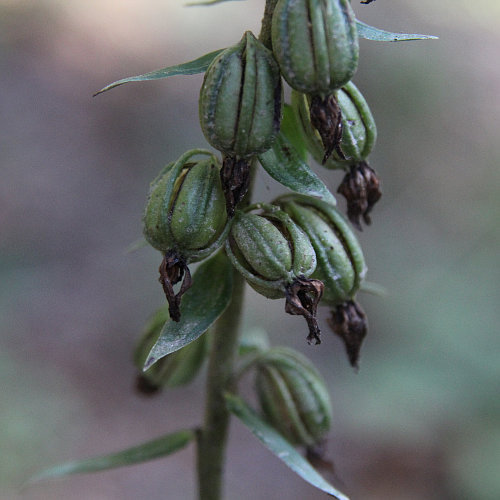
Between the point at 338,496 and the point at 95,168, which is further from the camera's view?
the point at 95,168

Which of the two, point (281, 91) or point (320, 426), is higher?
point (281, 91)

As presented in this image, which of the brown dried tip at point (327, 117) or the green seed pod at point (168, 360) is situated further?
the green seed pod at point (168, 360)

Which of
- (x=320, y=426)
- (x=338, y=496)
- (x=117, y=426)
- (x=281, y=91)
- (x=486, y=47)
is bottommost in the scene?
(x=117, y=426)

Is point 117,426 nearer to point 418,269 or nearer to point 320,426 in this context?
point 418,269

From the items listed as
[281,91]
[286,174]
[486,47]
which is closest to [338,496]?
[286,174]

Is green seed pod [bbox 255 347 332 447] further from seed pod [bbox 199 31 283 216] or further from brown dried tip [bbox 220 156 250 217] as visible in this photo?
seed pod [bbox 199 31 283 216]

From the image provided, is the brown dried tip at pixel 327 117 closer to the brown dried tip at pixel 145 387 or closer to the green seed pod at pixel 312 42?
the green seed pod at pixel 312 42

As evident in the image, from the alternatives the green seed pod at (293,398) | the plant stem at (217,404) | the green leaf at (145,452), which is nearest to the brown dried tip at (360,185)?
the plant stem at (217,404)
